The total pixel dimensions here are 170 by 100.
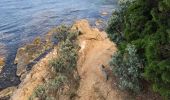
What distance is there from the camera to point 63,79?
15734 millimetres

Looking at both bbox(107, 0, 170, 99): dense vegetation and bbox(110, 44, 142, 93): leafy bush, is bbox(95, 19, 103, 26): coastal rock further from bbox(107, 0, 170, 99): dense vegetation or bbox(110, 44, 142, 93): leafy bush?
bbox(110, 44, 142, 93): leafy bush

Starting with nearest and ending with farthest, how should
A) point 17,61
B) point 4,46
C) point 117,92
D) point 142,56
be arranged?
point 142,56
point 117,92
point 17,61
point 4,46

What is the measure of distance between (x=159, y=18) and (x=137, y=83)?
2.84 metres

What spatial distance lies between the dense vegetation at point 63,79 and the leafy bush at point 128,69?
8.49 feet

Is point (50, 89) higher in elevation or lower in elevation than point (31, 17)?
higher

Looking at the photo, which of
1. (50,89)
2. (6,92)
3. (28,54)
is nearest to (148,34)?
(50,89)

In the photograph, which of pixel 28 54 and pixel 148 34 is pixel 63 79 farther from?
pixel 28 54

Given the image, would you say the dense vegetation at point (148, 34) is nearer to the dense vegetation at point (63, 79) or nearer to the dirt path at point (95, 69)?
the dirt path at point (95, 69)

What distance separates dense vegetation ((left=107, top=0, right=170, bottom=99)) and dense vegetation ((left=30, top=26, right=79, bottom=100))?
101 inches

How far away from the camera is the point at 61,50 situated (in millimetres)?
18531

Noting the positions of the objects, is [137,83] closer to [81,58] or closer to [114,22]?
[114,22]

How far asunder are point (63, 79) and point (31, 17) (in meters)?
19.7

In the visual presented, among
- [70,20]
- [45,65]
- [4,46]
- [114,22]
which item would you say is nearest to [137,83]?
[114,22]

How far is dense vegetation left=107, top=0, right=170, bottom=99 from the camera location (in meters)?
11.2
